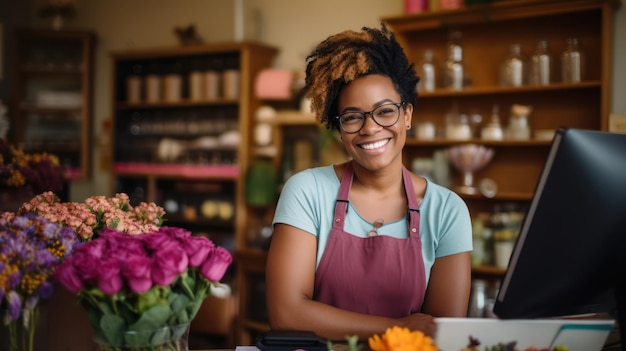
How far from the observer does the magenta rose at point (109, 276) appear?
3.15ft

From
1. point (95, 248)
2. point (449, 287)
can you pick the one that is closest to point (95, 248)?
point (95, 248)

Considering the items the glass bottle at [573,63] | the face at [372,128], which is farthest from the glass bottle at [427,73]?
the face at [372,128]

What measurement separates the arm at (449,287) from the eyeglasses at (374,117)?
1.25 feet

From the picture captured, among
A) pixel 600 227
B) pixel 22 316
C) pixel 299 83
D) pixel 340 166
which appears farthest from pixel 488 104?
pixel 22 316

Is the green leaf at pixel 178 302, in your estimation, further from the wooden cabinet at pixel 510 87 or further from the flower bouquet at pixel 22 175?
the wooden cabinet at pixel 510 87

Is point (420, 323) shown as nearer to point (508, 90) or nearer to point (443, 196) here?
point (443, 196)

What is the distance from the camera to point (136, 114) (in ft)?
17.3

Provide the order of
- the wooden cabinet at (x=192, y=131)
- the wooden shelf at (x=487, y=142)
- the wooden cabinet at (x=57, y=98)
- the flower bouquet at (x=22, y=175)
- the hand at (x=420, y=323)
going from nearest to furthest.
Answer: the hand at (x=420, y=323) < the flower bouquet at (x=22, y=175) < the wooden shelf at (x=487, y=142) < the wooden cabinet at (x=192, y=131) < the wooden cabinet at (x=57, y=98)

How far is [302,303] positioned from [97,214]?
52 centimetres

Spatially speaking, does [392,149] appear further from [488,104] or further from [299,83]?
[299,83]

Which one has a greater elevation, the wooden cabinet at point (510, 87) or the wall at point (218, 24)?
the wall at point (218, 24)

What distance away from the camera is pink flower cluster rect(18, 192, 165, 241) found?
121 cm

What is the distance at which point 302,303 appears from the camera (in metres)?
1.54

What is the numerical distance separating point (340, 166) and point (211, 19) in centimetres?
352
